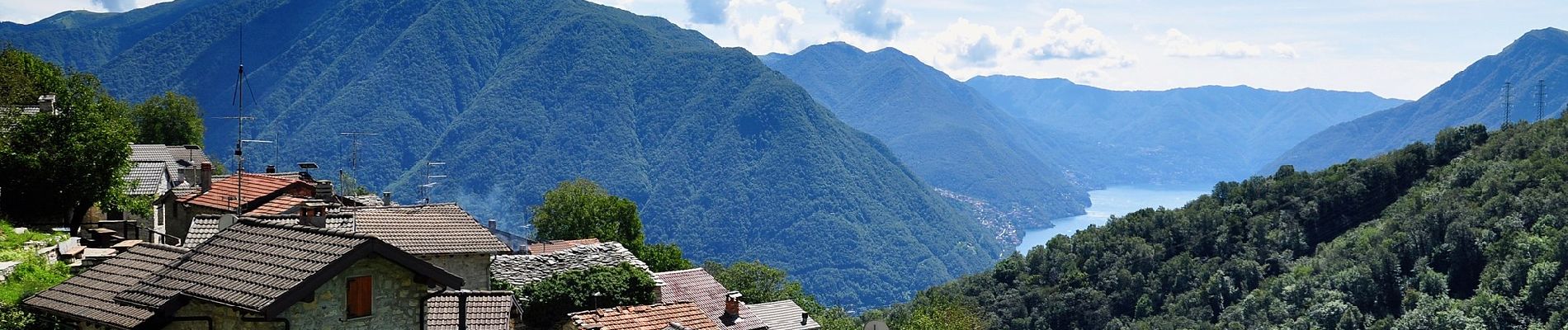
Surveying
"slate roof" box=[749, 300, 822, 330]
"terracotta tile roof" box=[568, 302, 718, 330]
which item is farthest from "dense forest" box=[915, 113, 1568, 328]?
"terracotta tile roof" box=[568, 302, 718, 330]

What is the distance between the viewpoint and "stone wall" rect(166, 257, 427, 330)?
1096 centimetres

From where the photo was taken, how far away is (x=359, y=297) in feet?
37.6

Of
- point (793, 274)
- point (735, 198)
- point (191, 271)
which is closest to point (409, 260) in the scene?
point (191, 271)

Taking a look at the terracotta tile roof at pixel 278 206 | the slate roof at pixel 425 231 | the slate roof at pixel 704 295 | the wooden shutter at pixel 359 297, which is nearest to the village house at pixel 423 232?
the slate roof at pixel 425 231

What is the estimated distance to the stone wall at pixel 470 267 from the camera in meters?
18.5

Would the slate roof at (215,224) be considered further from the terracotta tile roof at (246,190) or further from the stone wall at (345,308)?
the terracotta tile roof at (246,190)

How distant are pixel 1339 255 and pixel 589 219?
5329cm

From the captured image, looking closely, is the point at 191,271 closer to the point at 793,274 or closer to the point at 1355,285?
the point at 1355,285

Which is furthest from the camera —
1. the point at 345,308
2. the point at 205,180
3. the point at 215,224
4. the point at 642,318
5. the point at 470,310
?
the point at 205,180

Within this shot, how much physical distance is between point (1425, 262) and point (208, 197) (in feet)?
236

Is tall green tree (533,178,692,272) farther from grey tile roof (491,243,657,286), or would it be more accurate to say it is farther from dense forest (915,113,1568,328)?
dense forest (915,113,1568,328)

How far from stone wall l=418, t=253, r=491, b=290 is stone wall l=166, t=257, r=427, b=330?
6.48 metres

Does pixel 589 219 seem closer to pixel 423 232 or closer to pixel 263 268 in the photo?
pixel 423 232

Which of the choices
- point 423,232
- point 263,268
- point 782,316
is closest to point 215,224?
point 423,232
